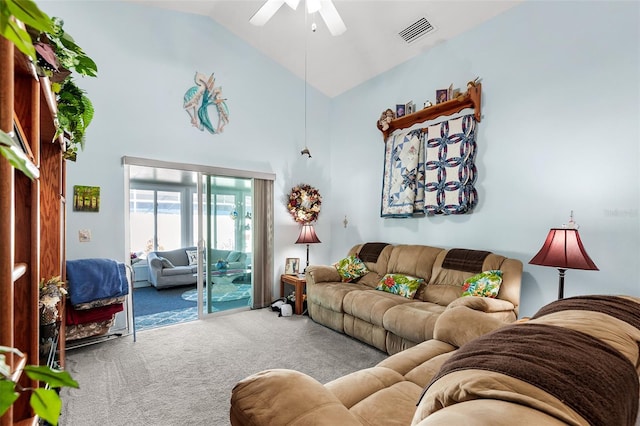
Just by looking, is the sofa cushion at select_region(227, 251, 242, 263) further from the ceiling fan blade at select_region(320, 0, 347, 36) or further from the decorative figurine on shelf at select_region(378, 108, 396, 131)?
the ceiling fan blade at select_region(320, 0, 347, 36)

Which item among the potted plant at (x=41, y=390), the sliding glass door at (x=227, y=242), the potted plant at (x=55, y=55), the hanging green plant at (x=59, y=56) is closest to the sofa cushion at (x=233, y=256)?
the sliding glass door at (x=227, y=242)

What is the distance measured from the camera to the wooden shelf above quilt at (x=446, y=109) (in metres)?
3.27

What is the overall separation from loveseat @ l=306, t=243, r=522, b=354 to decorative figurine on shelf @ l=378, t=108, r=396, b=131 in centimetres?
161

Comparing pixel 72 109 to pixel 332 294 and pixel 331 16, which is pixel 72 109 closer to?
pixel 331 16

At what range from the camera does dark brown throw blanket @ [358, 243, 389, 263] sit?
409 cm

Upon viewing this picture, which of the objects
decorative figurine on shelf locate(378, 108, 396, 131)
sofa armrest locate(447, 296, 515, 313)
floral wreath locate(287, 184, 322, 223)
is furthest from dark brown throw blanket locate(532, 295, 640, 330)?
floral wreath locate(287, 184, 322, 223)

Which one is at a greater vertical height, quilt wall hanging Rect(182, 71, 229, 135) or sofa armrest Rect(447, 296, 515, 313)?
quilt wall hanging Rect(182, 71, 229, 135)

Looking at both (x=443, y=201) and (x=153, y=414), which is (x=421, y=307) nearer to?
(x=443, y=201)

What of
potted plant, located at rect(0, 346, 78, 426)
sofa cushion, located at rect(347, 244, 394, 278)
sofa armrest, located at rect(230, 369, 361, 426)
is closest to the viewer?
potted plant, located at rect(0, 346, 78, 426)

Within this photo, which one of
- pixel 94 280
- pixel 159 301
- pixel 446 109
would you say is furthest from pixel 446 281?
pixel 159 301

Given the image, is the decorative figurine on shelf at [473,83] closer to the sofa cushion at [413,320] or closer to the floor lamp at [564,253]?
the floor lamp at [564,253]

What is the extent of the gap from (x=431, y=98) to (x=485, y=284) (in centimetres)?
229

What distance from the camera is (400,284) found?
3400 mm

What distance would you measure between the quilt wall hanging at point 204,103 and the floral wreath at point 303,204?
4.69 ft
